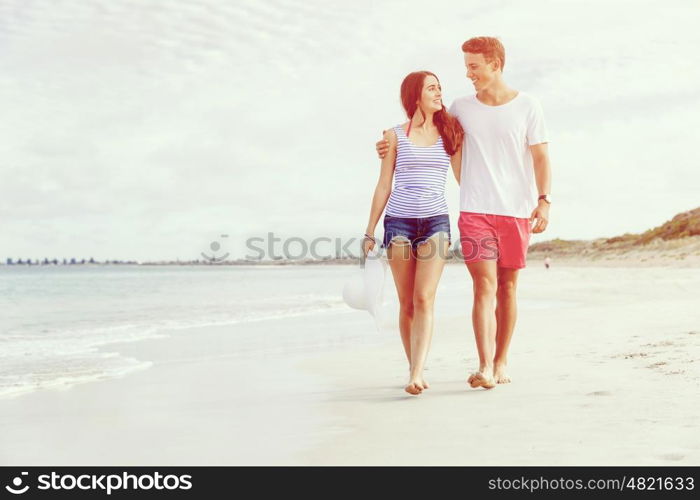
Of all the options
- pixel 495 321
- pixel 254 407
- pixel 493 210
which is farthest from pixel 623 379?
pixel 254 407

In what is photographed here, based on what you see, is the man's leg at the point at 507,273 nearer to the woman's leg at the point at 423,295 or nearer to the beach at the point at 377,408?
the beach at the point at 377,408

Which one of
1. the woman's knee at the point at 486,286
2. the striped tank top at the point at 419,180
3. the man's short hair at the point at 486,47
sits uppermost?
the man's short hair at the point at 486,47

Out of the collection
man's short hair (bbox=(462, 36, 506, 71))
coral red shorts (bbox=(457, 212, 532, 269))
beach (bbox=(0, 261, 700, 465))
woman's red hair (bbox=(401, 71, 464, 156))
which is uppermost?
man's short hair (bbox=(462, 36, 506, 71))

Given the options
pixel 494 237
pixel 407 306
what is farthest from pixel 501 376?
pixel 494 237

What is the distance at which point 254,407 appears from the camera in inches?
175

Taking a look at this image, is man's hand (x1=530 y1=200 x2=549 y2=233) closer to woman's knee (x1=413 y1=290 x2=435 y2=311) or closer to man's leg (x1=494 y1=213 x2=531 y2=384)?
man's leg (x1=494 y1=213 x2=531 y2=384)

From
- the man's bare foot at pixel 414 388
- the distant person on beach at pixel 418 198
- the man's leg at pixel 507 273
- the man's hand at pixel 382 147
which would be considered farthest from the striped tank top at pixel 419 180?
the man's bare foot at pixel 414 388

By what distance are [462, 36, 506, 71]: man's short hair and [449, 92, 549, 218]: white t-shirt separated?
0.29m

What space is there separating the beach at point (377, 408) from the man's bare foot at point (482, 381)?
58 mm

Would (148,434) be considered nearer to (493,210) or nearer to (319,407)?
(319,407)

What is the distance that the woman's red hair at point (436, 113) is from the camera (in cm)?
450

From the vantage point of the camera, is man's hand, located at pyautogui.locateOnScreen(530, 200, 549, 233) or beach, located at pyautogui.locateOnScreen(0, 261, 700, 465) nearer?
beach, located at pyautogui.locateOnScreen(0, 261, 700, 465)

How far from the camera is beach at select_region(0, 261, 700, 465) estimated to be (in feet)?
10.7

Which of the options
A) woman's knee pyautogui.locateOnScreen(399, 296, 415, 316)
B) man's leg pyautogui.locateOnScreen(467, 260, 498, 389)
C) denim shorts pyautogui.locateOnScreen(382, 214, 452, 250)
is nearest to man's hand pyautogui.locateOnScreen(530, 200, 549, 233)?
man's leg pyautogui.locateOnScreen(467, 260, 498, 389)
